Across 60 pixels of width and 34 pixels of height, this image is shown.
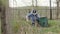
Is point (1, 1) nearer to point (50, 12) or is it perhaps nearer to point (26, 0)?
point (26, 0)

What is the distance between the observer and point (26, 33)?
165 inches

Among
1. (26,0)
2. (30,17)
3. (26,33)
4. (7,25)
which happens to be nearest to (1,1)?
(7,25)

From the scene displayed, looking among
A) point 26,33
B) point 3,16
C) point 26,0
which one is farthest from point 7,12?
point 26,0

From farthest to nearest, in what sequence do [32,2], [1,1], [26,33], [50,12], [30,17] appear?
[50,12]
[30,17]
[32,2]
[26,33]
[1,1]

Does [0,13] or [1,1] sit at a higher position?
[1,1]

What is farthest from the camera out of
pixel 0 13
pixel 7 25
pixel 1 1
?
pixel 7 25

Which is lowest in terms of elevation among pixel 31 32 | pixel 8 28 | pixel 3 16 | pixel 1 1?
pixel 31 32

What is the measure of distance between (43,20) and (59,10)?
2.73 metres

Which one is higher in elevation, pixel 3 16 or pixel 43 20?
pixel 3 16

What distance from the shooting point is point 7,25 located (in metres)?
2.62

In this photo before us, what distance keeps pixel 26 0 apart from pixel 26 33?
9.37 ft

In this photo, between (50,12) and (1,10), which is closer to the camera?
(1,10)

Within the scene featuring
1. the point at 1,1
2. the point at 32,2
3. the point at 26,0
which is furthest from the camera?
the point at 26,0

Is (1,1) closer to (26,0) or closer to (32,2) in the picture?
(32,2)
